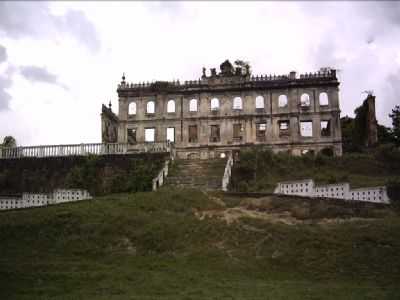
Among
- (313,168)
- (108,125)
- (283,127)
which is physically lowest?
(313,168)

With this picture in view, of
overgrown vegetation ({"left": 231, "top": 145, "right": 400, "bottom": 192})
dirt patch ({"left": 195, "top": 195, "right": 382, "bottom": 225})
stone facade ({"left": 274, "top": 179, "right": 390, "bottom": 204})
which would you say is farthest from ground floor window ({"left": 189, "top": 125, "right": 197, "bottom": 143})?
dirt patch ({"left": 195, "top": 195, "right": 382, "bottom": 225})

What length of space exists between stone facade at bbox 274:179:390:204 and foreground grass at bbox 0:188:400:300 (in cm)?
356

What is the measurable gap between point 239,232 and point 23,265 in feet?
24.1

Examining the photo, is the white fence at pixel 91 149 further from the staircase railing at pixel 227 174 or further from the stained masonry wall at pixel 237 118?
the stained masonry wall at pixel 237 118

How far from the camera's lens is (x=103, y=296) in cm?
1358

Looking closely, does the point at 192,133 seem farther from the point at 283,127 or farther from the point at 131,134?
the point at 283,127

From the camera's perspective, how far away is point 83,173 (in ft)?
96.0

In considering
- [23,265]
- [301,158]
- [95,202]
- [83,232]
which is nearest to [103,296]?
[23,265]

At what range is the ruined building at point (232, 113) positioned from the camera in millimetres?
39750

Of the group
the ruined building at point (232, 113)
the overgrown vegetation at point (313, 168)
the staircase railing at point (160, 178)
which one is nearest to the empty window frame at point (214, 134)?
the ruined building at point (232, 113)

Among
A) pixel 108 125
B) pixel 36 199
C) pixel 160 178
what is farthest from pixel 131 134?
pixel 36 199

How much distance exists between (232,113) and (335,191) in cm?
1714

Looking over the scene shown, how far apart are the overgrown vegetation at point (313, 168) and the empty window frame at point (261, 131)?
19.4ft

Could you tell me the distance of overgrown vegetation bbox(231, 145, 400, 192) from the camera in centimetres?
2828
